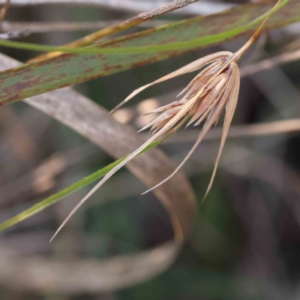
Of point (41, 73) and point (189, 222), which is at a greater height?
point (41, 73)

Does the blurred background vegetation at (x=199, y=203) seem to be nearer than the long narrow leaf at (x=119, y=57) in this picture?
No

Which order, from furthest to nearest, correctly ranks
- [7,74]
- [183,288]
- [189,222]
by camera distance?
[183,288], [189,222], [7,74]

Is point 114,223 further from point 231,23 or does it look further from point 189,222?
point 231,23

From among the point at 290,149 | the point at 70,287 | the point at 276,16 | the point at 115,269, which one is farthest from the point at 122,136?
the point at 290,149

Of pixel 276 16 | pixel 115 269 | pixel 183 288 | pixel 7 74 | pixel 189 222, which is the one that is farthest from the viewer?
pixel 183 288

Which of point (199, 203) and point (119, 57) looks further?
point (199, 203)

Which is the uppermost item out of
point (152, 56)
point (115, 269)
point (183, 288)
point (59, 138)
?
point (59, 138)

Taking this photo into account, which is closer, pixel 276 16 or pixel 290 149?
pixel 276 16

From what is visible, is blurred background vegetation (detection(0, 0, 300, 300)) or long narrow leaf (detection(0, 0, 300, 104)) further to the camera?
blurred background vegetation (detection(0, 0, 300, 300))
